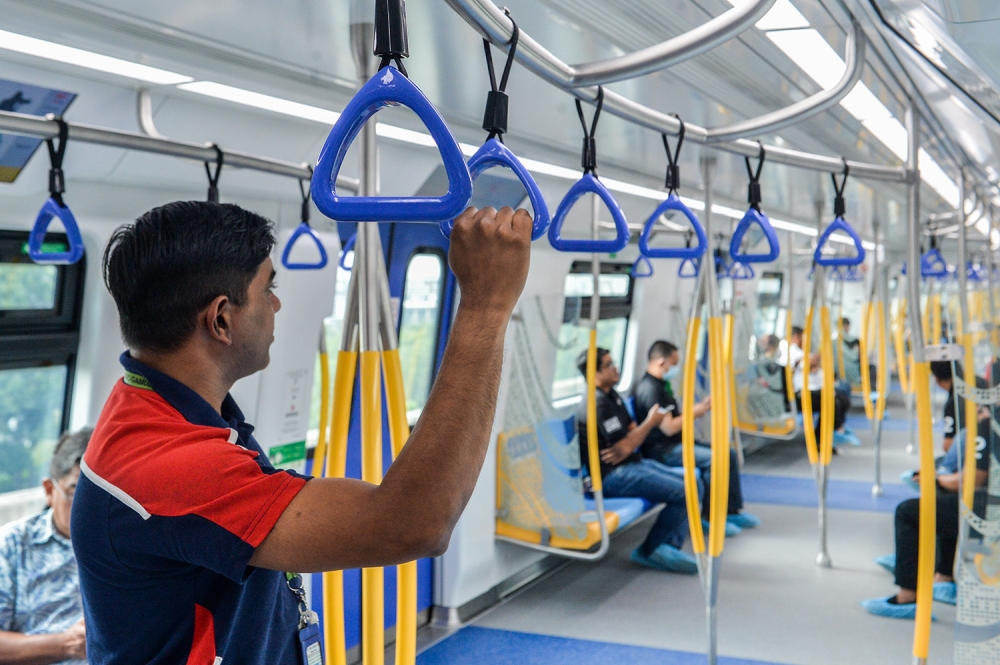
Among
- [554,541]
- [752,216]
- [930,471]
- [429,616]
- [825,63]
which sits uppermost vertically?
[825,63]

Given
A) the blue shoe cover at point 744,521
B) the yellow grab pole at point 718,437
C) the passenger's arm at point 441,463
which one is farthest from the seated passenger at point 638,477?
the passenger's arm at point 441,463

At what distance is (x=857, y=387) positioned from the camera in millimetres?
14492

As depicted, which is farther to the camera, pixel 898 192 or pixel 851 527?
pixel 851 527

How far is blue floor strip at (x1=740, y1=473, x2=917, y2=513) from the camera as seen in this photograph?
348 inches

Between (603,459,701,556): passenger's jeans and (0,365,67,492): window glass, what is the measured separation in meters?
4.26

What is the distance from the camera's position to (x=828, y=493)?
9.41m

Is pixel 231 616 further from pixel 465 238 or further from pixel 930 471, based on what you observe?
pixel 930 471

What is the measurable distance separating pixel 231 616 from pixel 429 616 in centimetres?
451

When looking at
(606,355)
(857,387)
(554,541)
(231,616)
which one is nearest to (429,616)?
(554,541)

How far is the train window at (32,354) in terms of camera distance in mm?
3600

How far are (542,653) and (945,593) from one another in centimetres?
281

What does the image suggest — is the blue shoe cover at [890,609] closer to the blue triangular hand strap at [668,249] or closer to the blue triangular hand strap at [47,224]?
the blue triangular hand strap at [668,249]

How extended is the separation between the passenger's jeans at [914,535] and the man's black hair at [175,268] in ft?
17.8

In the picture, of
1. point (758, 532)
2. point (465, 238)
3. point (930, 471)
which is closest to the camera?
point (465, 238)
